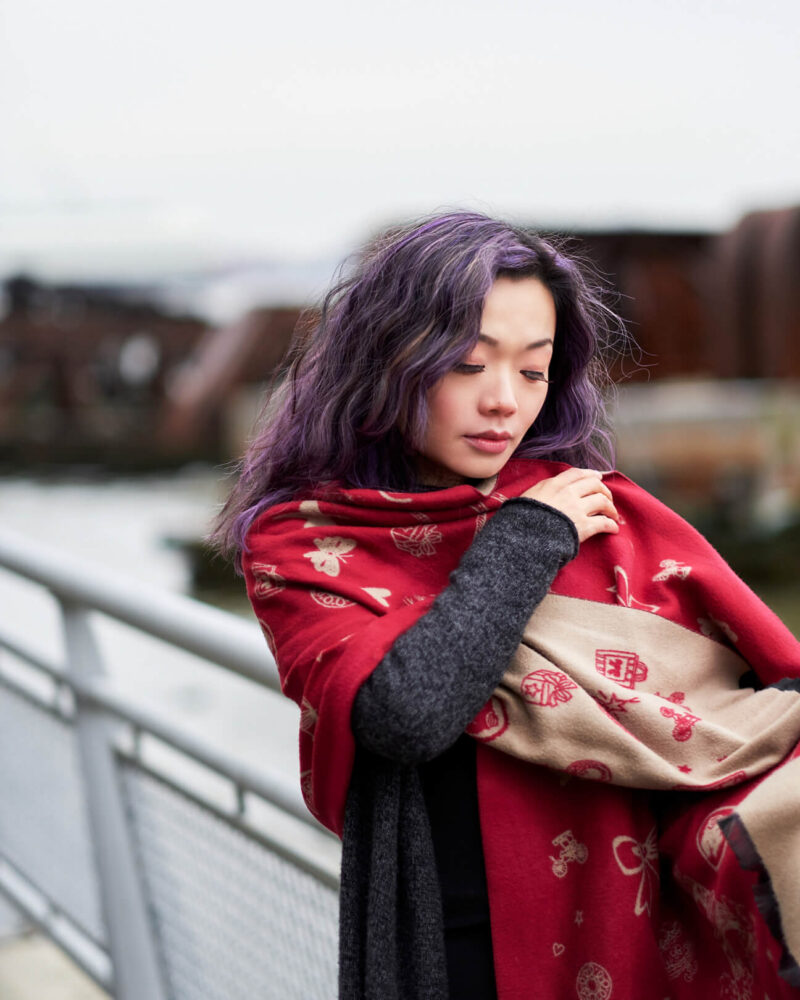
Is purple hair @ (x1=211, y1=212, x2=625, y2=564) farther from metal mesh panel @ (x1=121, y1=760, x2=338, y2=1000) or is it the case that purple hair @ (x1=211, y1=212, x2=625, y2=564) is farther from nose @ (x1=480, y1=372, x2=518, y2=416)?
metal mesh panel @ (x1=121, y1=760, x2=338, y2=1000)

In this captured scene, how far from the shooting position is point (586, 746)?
1.16m

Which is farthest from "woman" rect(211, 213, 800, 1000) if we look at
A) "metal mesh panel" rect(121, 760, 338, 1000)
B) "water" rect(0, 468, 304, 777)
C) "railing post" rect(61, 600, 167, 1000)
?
"railing post" rect(61, 600, 167, 1000)

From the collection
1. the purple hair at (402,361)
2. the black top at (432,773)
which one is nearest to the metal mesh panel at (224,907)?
the black top at (432,773)

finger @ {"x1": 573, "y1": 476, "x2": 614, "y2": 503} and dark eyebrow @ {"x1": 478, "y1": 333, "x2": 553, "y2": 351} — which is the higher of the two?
dark eyebrow @ {"x1": 478, "y1": 333, "x2": 553, "y2": 351}

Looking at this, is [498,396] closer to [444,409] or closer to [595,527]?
[444,409]

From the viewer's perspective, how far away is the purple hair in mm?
1281

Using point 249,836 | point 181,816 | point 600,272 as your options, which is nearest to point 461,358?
point 600,272

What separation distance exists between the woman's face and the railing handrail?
461 mm

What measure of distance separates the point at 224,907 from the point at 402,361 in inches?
46.5

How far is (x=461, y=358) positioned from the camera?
1276mm

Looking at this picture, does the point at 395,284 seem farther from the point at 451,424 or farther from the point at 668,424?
the point at 668,424

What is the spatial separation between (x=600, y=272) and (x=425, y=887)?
79 cm

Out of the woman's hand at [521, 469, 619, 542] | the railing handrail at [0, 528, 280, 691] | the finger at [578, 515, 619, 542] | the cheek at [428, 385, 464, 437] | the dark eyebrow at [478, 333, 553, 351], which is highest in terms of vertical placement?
the dark eyebrow at [478, 333, 553, 351]

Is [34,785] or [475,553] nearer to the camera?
[475,553]
